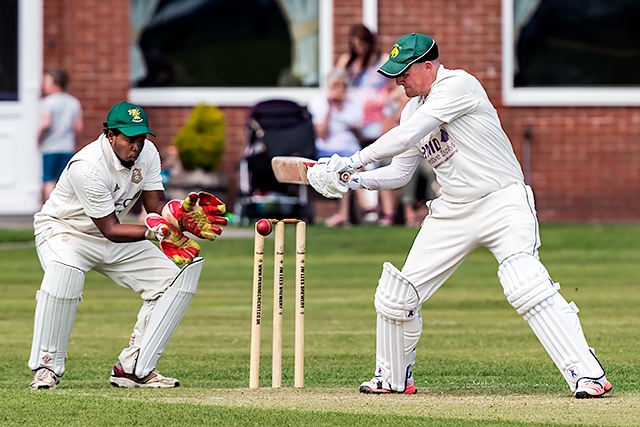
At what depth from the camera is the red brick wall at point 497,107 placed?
17.6 m

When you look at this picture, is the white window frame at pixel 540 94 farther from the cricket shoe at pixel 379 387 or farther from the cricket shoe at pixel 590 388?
the cricket shoe at pixel 590 388

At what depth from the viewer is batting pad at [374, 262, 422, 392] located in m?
7.43

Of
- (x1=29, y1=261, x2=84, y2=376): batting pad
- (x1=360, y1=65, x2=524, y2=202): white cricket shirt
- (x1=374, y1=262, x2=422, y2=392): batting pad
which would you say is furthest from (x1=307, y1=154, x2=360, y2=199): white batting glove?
(x1=29, y1=261, x2=84, y2=376): batting pad

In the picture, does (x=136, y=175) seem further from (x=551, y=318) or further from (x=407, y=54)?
(x=551, y=318)

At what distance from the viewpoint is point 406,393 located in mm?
7594

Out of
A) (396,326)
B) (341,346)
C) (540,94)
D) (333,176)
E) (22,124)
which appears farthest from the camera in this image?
(22,124)

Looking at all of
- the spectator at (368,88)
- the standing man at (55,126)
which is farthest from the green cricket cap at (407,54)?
the standing man at (55,126)

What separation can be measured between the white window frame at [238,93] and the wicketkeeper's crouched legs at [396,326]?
10.5 meters

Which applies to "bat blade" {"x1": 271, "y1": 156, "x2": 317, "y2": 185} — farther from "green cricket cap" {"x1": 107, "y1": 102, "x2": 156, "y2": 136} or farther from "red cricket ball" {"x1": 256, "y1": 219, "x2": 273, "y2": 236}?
"green cricket cap" {"x1": 107, "y1": 102, "x2": 156, "y2": 136}

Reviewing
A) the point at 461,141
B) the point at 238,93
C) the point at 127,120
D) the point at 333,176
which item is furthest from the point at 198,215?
the point at 238,93

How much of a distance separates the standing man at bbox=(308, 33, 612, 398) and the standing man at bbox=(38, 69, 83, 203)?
30.3ft

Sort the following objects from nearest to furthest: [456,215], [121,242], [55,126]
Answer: [456,215], [121,242], [55,126]

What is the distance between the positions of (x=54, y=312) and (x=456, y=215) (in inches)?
88.7

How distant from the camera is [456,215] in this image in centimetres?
742
